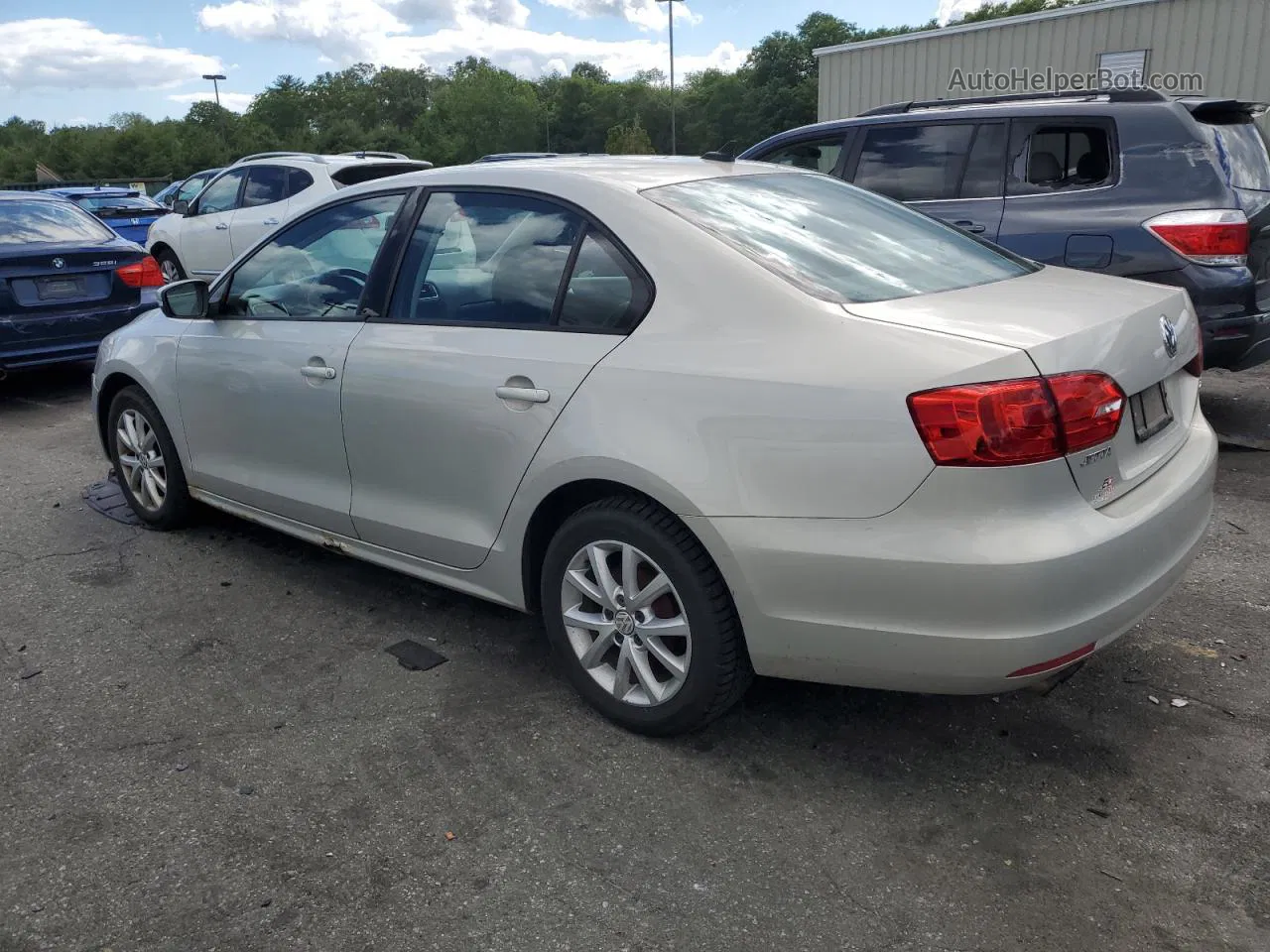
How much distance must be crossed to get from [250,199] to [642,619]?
36.7 feet

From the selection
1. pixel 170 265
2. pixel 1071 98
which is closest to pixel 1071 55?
pixel 1071 98

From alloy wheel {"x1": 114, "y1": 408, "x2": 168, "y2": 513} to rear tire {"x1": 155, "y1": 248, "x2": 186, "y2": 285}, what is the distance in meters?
9.47

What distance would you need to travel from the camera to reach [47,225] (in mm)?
8406

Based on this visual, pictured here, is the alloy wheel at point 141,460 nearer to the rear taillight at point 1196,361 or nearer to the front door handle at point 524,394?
the front door handle at point 524,394

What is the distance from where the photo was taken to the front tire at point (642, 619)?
9.37ft

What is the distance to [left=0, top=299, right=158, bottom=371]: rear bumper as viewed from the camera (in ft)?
25.3

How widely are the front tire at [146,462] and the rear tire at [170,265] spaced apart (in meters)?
9.44

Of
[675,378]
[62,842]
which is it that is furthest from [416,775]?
[675,378]

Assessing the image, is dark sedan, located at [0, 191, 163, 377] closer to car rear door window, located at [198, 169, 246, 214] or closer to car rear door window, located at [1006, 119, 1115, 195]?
car rear door window, located at [198, 169, 246, 214]

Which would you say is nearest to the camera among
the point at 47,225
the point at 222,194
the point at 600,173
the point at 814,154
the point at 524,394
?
the point at 524,394

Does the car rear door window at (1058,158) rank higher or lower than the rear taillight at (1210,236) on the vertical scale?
higher

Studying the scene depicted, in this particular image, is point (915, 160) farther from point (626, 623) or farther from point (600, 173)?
point (626, 623)

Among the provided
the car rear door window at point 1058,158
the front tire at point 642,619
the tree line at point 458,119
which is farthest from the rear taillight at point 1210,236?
the tree line at point 458,119

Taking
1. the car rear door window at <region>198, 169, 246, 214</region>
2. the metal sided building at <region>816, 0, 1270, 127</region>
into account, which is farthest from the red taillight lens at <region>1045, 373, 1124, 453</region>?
the metal sided building at <region>816, 0, 1270, 127</region>
